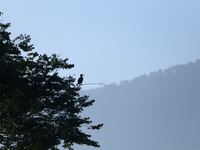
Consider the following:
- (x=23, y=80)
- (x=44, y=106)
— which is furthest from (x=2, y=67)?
(x=44, y=106)

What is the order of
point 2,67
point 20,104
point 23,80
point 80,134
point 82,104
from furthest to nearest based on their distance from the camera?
point 82,104
point 80,134
point 23,80
point 2,67
point 20,104

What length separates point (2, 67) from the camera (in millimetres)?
19797

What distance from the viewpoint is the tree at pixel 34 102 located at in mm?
19344

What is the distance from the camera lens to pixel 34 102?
70.2 feet

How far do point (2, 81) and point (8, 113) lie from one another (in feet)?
4.99

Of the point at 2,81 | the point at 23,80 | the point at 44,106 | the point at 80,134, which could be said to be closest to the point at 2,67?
the point at 2,81

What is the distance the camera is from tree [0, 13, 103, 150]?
19.3 metres

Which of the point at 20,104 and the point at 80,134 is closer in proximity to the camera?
the point at 20,104

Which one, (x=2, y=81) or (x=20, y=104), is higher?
(x=2, y=81)

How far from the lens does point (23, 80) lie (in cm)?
2161

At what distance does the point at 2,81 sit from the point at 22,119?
1987mm

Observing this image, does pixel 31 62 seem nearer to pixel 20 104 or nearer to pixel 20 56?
pixel 20 56

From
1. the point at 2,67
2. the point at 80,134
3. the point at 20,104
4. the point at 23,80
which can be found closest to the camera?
the point at 20,104

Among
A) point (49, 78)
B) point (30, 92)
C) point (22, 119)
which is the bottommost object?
point (22, 119)
